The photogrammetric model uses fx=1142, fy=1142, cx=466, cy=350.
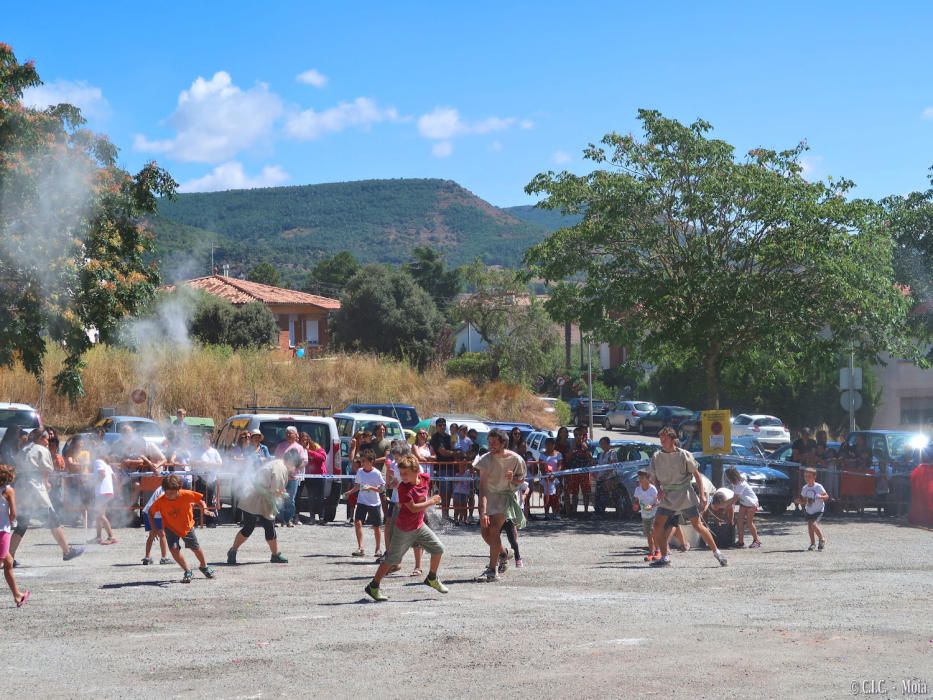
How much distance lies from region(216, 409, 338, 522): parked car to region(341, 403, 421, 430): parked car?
12.6 meters

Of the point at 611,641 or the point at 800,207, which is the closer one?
the point at 611,641

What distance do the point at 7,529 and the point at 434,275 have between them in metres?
81.5

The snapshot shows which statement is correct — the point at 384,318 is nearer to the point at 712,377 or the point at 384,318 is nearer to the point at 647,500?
the point at 712,377

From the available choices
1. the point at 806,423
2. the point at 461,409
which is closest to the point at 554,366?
the point at 806,423

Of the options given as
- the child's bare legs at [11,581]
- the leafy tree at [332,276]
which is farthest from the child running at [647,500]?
the leafy tree at [332,276]

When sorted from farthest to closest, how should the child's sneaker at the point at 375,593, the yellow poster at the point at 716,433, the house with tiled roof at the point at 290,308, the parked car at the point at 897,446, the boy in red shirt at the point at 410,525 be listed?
1. the house with tiled roof at the point at 290,308
2. the parked car at the point at 897,446
3. the yellow poster at the point at 716,433
4. the boy in red shirt at the point at 410,525
5. the child's sneaker at the point at 375,593

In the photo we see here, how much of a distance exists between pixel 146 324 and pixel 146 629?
36.0 meters

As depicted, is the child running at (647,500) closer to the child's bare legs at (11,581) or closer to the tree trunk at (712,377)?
the tree trunk at (712,377)

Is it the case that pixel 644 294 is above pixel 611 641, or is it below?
above

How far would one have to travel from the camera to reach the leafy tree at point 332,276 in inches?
4122

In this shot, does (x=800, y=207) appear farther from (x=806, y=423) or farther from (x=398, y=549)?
(x=806, y=423)

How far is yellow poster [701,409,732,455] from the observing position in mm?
20828

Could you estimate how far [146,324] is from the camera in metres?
44.0

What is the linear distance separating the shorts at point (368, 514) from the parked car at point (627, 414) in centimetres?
4186
